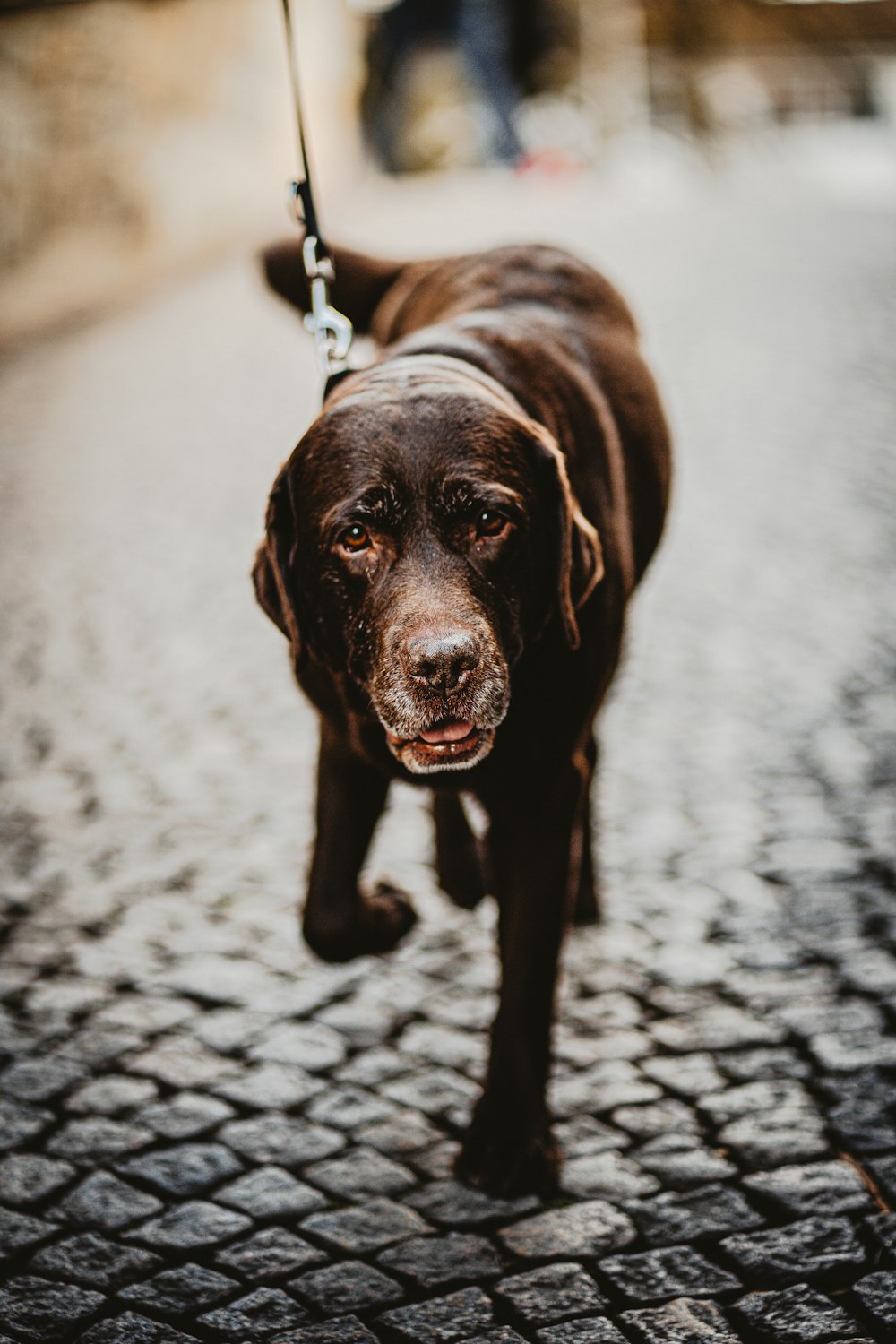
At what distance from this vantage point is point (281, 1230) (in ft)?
8.70

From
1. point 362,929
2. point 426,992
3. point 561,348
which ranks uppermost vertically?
point 561,348

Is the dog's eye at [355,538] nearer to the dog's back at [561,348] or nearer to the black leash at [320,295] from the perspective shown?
the dog's back at [561,348]

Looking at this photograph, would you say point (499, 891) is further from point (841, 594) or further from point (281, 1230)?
point (841, 594)

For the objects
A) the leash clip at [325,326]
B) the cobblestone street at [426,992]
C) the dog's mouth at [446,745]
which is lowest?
the cobblestone street at [426,992]

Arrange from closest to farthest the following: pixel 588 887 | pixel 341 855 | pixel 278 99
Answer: pixel 341 855, pixel 588 887, pixel 278 99

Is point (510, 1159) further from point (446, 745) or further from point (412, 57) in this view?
point (412, 57)

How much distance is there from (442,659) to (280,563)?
1.61ft

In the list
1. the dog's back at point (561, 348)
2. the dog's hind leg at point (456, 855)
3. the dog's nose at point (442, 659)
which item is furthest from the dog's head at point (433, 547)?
the dog's hind leg at point (456, 855)

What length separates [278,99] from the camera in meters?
17.6

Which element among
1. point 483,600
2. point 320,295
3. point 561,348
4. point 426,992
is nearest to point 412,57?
point 320,295

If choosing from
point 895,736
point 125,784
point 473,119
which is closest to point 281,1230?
point 125,784

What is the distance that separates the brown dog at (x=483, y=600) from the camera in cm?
247

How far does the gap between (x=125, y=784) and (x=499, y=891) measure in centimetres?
219

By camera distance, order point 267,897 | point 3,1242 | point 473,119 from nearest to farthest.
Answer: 1. point 3,1242
2. point 267,897
3. point 473,119
